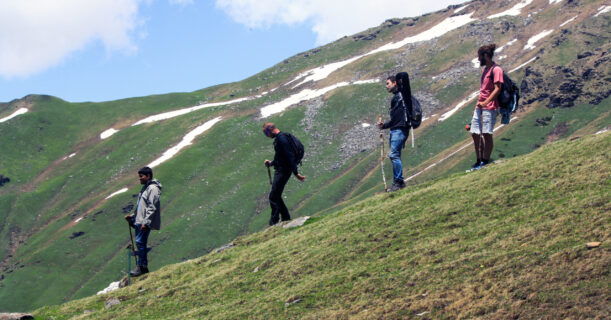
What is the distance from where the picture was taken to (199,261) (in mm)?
19500

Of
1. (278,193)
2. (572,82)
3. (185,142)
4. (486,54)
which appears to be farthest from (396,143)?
(185,142)

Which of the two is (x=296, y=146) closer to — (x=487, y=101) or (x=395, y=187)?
(x=395, y=187)

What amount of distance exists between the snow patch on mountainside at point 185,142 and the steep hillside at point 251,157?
65 centimetres

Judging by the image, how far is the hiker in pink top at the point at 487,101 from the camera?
60.1 ft

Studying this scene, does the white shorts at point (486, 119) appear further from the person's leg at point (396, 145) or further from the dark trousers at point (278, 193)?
the dark trousers at point (278, 193)

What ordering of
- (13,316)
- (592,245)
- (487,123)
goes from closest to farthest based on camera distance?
1. (592,245)
2. (13,316)
3. (487,123)

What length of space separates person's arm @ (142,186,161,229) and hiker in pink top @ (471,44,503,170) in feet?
38.8

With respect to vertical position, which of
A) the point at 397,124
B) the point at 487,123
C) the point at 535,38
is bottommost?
the point at 487,123

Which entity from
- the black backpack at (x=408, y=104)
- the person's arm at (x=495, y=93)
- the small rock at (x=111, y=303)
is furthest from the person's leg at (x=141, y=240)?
the person's arm at (x=495, y=93)

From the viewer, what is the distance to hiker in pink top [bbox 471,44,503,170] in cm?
1831

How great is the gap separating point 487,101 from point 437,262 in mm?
8598

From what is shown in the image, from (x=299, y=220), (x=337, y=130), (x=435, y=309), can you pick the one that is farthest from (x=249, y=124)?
(x=435, y=309)

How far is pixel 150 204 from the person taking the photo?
19.6 meters

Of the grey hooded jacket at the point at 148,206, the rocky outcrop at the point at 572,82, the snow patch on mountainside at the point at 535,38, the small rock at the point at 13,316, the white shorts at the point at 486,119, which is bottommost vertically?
the rocky outcrop at the point at 572,82
